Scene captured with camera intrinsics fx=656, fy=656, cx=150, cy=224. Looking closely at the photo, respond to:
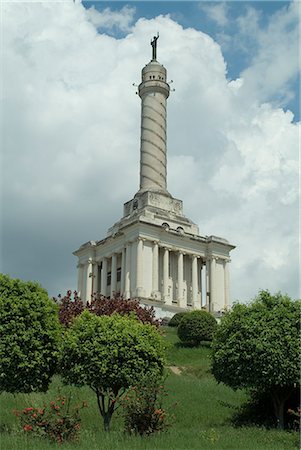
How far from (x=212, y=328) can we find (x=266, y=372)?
67.8 feet

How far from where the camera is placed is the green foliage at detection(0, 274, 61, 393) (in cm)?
2428

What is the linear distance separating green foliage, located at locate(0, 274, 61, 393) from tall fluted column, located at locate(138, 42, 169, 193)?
124 ft

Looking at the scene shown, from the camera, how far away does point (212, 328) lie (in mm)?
44688

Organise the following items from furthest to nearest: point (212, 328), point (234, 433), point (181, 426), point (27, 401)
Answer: point (212, 328), point (27, 401), point (181, 426), point (234, 433)

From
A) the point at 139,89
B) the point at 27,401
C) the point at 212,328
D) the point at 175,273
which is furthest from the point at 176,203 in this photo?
the point at 27,401

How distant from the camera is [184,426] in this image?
24.1 meters

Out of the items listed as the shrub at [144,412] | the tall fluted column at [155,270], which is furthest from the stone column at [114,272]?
the shrub at [144,412]

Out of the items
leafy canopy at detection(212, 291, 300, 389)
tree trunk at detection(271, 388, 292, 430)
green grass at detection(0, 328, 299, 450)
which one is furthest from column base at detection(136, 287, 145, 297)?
tree trunk at detection(271, 388, 292, 430)

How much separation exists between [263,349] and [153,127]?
43.5m

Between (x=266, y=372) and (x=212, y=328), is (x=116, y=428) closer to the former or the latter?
(x=266, y=372)

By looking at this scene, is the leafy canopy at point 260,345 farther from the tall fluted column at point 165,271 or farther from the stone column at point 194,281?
the stone column at point 194,281

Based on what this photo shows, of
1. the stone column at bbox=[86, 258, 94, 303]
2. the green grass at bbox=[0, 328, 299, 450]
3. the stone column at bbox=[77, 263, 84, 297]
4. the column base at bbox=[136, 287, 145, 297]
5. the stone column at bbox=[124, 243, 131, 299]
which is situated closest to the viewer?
the green grass at bbox=[0, 328, 299, 450]

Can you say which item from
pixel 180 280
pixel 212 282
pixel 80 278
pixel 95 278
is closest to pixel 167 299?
pixel 180 280

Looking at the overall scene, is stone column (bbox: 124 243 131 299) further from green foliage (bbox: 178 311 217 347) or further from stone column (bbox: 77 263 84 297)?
green foliage (bbox: 178 311 217 347)
